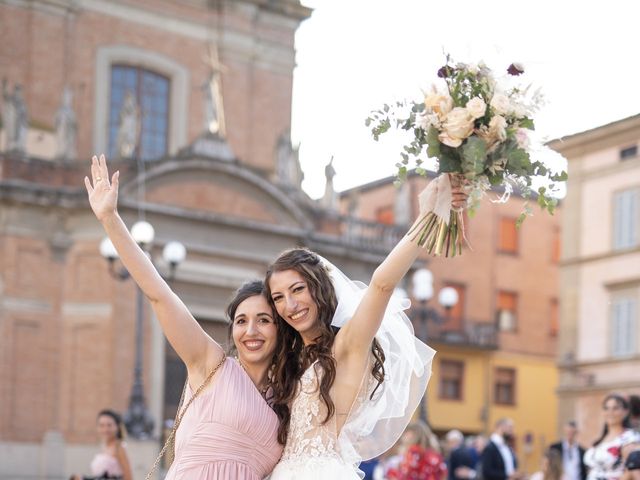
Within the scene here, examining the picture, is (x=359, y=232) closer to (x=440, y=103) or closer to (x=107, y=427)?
(x=107, y=427)

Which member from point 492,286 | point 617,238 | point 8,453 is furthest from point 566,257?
point 8,453

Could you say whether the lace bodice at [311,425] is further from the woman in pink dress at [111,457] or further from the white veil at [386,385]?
the woman in pink dress at [111,457]

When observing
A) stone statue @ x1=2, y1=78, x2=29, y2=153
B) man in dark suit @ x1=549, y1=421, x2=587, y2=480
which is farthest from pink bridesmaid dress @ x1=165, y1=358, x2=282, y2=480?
stone statue @ x1=2, y1=78, x2=29, y2=153

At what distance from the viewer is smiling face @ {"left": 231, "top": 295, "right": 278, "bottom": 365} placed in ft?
18.5

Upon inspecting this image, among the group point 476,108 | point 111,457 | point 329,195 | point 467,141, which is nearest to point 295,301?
point 467,141

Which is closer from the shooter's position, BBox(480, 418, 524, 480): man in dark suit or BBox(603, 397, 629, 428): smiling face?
BBox(603, 397, 629, 428): smiling face

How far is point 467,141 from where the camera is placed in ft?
16.5

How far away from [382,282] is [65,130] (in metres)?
21.0

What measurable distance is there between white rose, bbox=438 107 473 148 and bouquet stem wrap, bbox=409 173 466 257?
0.57 ft

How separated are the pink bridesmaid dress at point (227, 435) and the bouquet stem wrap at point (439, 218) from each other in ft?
3.55

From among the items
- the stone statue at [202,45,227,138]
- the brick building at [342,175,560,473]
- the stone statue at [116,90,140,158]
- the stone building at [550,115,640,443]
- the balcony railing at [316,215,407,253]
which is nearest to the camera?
the stone statue at [116,90,140,158]

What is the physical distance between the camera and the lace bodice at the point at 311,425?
18.0 ft

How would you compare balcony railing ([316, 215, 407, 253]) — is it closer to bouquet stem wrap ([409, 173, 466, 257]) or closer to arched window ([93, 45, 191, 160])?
arched window ([93, 45, 191, 160])

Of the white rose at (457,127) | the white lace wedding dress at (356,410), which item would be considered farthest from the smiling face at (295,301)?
the white rose at (457,127)
